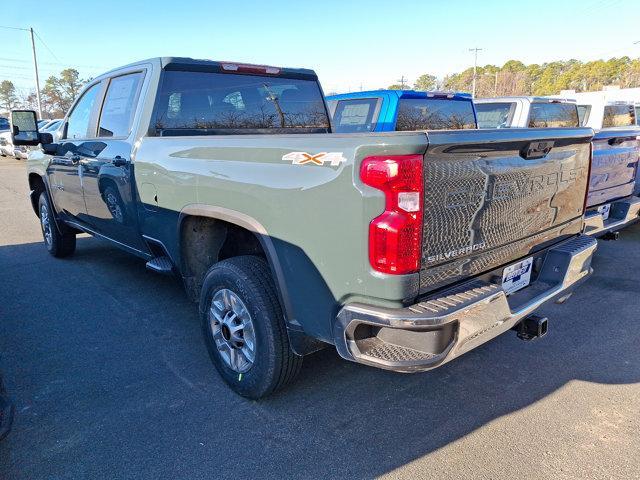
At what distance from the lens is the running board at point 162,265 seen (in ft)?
12.2

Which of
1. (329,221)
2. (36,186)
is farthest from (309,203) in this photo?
(36,186)

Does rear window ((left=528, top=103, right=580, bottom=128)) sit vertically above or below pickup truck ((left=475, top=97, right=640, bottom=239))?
above

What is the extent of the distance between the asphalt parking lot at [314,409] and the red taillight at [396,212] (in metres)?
1.13

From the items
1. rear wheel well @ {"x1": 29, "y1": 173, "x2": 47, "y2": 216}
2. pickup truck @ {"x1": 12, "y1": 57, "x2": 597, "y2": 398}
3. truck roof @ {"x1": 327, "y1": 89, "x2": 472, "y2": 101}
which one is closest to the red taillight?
pickup truck @ {"x1": 12, "y1": 57, "x2": 597, "y2": 398}

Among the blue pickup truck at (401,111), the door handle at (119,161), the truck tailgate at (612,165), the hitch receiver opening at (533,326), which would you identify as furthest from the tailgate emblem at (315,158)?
the blue pickup truck at (401,111)

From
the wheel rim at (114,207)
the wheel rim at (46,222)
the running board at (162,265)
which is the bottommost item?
the wheel rim at (46,222)

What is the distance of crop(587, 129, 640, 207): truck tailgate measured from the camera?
503 cm

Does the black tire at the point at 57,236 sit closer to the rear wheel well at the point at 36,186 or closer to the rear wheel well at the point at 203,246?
the rear wheel well at the point at 36,186


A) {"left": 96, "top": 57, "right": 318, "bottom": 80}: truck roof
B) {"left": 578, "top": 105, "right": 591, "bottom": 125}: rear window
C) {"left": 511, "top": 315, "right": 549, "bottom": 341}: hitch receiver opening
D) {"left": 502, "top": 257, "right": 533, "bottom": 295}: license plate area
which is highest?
{"left": 96, "top": 57, "right": 318, "bottom": 80}: truck roof

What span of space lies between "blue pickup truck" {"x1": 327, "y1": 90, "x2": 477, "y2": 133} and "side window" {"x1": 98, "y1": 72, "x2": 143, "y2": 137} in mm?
3035

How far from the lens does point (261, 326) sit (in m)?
2.74

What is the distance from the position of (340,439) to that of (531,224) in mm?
1664

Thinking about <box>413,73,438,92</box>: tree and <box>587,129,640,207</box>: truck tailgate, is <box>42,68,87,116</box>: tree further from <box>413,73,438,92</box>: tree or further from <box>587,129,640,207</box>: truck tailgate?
<box>587,129,640,207</box>: truck tailgate

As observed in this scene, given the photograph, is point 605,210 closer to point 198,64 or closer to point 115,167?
point 198,64
